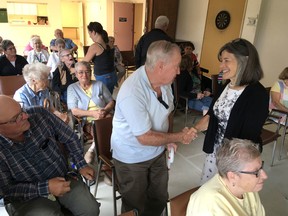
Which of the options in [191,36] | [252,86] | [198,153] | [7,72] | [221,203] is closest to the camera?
[221,203]

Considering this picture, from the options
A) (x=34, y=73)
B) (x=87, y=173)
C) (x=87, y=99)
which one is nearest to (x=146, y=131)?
(x=87, y=173)

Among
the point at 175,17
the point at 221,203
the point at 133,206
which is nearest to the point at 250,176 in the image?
the point at 221,203

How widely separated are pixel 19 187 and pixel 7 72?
2896mm

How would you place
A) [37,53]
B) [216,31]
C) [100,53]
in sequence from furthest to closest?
[216,31], [37,53], [100,53]

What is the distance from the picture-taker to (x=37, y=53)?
4.75 m

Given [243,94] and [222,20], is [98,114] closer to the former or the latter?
[243,94]

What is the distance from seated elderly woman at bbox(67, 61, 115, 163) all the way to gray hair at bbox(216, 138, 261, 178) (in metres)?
1.63

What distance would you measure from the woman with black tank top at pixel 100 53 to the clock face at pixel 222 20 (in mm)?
3242

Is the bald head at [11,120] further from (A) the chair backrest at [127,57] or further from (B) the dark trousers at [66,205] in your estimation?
(A) the chair backrest at [127,57]

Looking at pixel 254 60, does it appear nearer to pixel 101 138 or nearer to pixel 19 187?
pixel 101 138

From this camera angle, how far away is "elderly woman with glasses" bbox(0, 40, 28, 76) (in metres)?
3.74

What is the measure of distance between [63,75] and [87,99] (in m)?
1.05

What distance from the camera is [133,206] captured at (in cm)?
174

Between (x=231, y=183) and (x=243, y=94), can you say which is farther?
(x=243, y=94)
